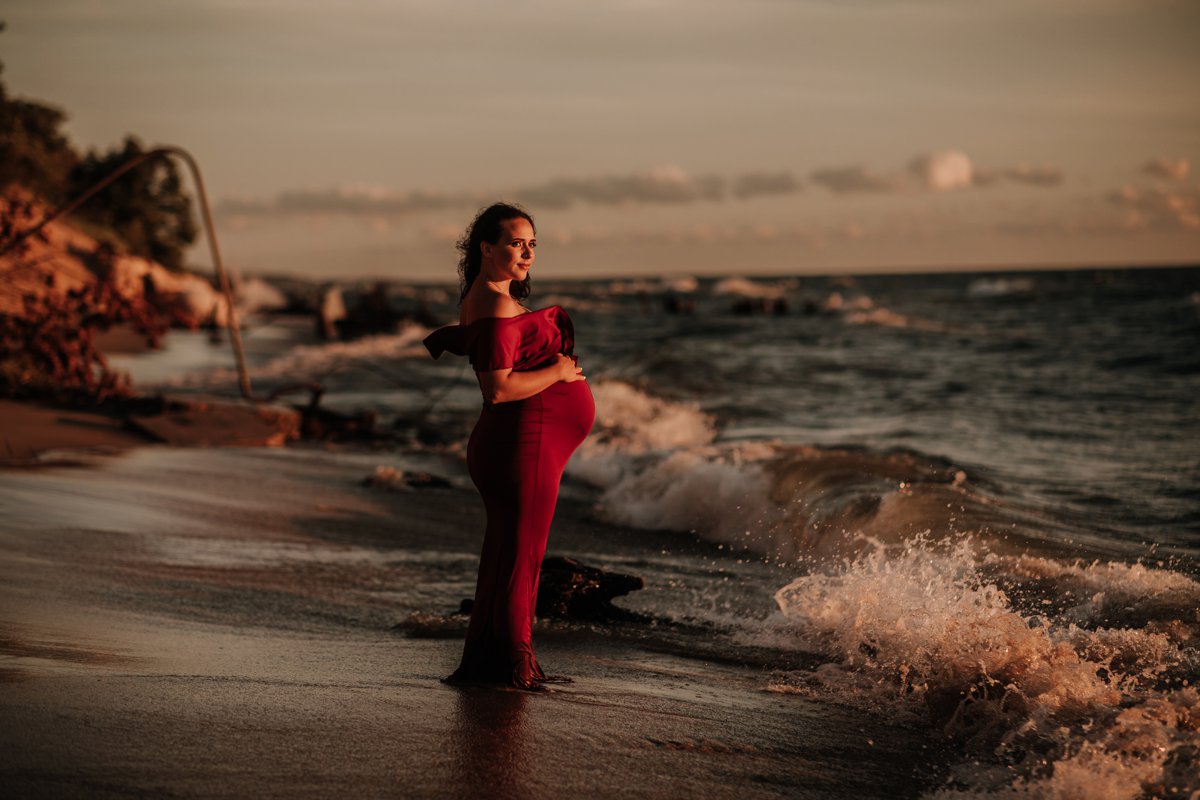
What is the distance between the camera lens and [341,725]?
4078mm

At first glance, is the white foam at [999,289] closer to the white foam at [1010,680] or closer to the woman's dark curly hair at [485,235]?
the white foam at [1010,680]

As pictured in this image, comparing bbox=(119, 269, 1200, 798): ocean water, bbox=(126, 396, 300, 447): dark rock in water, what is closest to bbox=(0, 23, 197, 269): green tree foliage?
bbox=(119, 269, 1200, 798): ocean water

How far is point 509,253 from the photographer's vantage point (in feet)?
15.3

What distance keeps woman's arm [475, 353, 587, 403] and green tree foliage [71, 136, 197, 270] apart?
2157 inches

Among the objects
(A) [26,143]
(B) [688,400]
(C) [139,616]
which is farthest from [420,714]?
(A) [26,143]

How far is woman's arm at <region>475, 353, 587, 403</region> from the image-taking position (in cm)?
452

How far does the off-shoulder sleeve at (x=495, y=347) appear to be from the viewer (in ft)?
14.8

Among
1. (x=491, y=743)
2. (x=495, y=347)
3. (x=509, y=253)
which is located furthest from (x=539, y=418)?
(x=491, y=743)

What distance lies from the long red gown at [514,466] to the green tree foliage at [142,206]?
54.6m

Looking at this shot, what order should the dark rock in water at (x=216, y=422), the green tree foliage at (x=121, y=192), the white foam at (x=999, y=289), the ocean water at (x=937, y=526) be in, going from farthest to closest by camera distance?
the white foam at (x=999, y=289) < the green tree foliage at (x=121, y=192) < the dark rock in water at (x=216, y=422) < the ocean water at (x=937, y=526)

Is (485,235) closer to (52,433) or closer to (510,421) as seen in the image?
(510,421)

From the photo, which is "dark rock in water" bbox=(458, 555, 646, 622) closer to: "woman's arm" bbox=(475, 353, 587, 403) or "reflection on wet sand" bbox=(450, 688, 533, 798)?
"reflection on wet sand" bbox=(450, 688, 533, 798)

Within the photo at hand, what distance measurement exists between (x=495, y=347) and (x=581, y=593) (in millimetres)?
2427

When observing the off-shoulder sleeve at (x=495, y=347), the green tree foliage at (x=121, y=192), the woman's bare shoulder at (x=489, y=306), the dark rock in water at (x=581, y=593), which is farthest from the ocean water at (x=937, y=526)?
the green tree foliage at (x=121, y=192)
